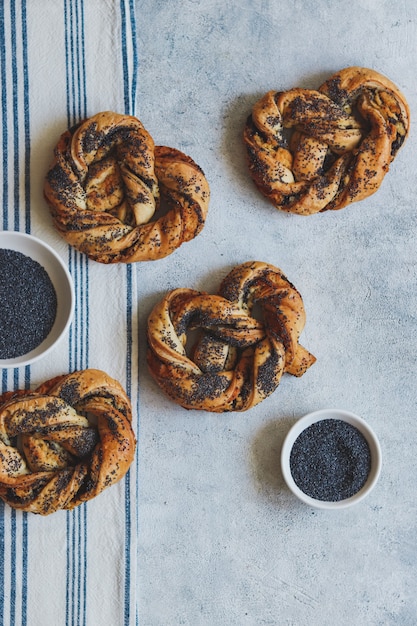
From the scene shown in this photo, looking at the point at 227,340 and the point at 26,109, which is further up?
the point at 26,109

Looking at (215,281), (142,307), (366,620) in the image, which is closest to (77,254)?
(142,307)

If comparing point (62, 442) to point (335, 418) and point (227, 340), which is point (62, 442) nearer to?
point (227, 340)

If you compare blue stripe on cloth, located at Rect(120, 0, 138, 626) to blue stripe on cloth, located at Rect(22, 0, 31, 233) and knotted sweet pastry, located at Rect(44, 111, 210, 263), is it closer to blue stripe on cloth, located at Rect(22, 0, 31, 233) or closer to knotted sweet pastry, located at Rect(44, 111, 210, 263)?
knotted sweet pastry, located at Rect(44, 111, 210, 263)

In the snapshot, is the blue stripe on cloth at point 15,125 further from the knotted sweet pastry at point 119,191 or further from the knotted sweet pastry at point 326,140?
the knotted sweet pastry at point 326,140

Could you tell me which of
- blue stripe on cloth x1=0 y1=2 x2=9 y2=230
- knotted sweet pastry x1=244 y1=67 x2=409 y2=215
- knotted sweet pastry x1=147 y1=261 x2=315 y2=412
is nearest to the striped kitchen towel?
blue stripe on cloth x1=0 y1=2 x2=9 y2=230

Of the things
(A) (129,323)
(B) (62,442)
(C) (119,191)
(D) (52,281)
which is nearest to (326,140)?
(C) (119,191)

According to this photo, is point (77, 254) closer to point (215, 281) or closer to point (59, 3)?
point (215, 281)

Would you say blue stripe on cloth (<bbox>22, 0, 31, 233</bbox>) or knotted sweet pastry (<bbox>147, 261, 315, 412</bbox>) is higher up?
blue stripe on cloth (<bbox>22, 0, 31, 233</bbox>)
